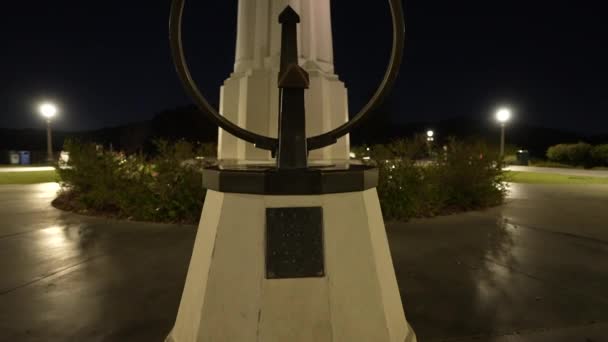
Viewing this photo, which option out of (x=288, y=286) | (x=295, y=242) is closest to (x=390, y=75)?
(x=295, y=242)

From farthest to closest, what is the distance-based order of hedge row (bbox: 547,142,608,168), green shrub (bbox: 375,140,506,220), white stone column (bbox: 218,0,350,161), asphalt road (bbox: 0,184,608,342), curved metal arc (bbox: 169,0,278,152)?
hedge row (bbox: 547,142,608,168) → green shrub (bbox: 375,140,506,220) → white stone column (bbox: 218,0,350,161) → asphalt road (bbox: 0,184,608,342) → curved metal arc (bbox: 169,0,278,152)

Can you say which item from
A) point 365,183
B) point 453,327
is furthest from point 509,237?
point 365,183

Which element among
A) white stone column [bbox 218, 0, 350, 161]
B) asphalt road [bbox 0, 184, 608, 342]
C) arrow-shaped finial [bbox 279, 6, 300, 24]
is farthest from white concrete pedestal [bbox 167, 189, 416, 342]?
white stone column [bbox 218, 0, 350, 161]

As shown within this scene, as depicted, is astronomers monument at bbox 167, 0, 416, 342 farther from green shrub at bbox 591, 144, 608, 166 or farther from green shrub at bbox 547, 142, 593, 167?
green shrub at bbox 547, 142, 593, 167

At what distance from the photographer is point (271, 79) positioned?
4594 mm

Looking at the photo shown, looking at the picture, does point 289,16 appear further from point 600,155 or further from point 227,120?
point 600,155

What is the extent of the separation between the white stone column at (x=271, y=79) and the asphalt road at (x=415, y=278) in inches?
67.5

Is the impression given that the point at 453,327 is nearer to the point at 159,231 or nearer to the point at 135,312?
the point at 135,312

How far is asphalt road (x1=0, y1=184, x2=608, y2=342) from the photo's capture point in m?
2.53

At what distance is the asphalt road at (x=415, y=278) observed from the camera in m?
2.53

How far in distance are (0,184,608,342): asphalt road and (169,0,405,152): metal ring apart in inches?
59.6

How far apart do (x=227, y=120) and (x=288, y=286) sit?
3.38 ft

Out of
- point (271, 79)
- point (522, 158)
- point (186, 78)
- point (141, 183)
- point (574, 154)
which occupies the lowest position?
point (141, 183)

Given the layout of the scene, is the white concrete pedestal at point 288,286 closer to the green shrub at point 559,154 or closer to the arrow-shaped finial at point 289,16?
the arrow-shaped finial at point 289,16
